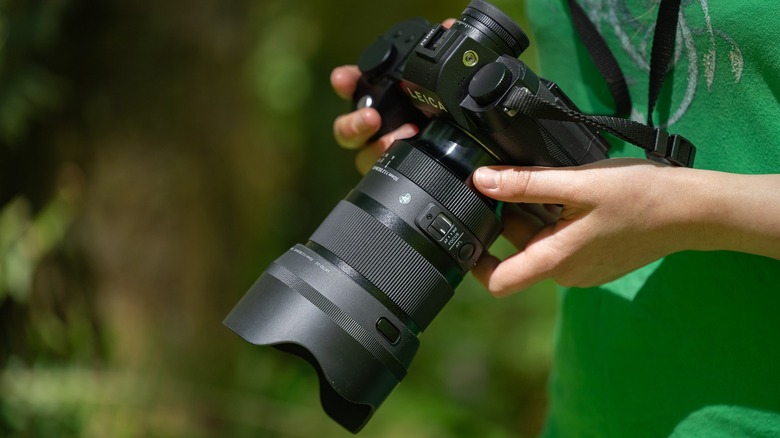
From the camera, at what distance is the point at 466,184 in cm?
83

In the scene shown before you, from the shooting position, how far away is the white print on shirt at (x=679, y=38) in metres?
0.74

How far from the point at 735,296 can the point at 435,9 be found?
2.64 meters

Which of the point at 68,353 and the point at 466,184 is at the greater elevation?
the point at 466,184

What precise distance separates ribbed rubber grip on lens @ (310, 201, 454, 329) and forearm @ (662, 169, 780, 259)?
25cm

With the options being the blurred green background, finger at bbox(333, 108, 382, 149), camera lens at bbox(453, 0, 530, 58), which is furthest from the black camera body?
the blurred green background

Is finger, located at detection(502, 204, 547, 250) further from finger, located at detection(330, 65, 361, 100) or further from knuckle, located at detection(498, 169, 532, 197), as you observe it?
finger, located at detection(330, 65, 361, 100)

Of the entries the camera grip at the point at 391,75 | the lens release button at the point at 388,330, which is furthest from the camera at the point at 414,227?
the camera grip at the point at 391,75

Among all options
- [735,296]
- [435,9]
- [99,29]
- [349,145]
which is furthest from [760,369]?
[435,9]

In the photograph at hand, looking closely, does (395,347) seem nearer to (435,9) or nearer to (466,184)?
(466,184)

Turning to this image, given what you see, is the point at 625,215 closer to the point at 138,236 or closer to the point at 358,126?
the point at 358,126

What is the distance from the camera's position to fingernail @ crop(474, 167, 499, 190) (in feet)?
2.57

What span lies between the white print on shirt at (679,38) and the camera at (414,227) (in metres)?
0.09

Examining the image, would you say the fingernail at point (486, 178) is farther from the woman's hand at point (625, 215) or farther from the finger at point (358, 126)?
the finger at point (358, 126)

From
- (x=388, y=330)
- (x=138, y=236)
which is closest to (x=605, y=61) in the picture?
(x=388, y=330)
